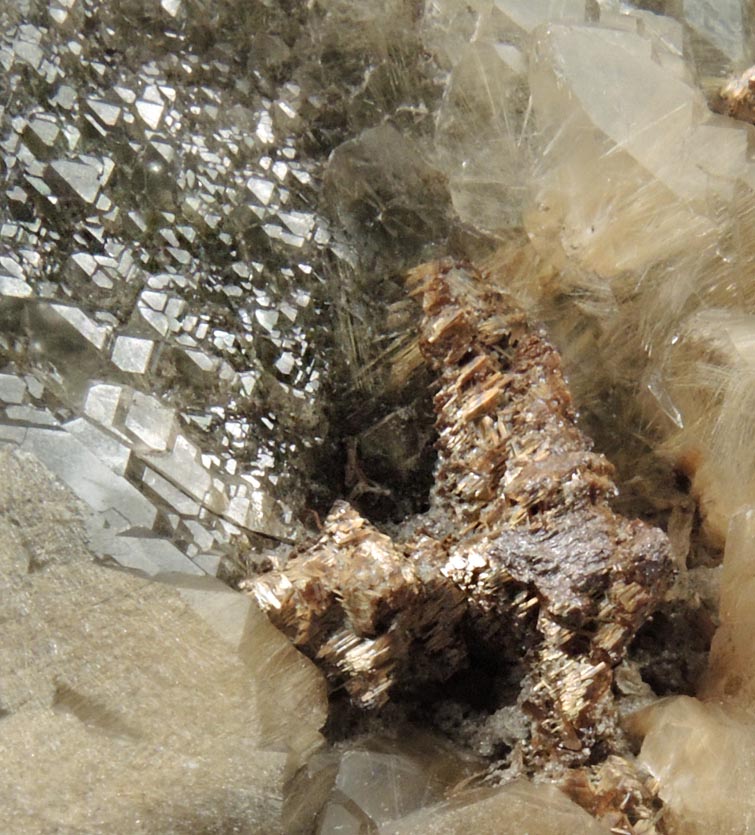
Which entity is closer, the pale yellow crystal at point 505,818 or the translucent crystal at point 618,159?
the pale yellow crystal at point 505,818

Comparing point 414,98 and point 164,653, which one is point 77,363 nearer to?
point 164,653

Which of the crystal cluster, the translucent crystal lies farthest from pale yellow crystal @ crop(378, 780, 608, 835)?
the translucent crystal

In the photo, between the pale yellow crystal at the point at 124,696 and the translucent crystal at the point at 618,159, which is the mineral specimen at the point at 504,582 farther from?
the translucent crystal at the point at 618,159

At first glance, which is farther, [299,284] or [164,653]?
[299,284]

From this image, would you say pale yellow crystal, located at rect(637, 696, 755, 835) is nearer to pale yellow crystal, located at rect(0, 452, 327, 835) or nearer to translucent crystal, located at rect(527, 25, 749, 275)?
pale yellow crystal, located at rect(0, 452, 327, 835)

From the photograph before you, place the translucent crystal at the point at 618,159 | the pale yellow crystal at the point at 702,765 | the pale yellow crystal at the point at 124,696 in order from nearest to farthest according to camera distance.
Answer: the pale yellow crystal at the point at 124,696 → the pale yellow crystal at the point at 702,765 → the translucent crystal at the point at 618,159

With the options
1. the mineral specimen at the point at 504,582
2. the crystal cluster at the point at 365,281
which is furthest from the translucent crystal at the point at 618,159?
the mineral specimen at the point at 504,582

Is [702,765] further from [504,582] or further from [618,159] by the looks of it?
[618,159]

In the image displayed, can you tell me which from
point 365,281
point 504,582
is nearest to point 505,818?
point 504,582

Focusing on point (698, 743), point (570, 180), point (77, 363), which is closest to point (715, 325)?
point (570, 180)
